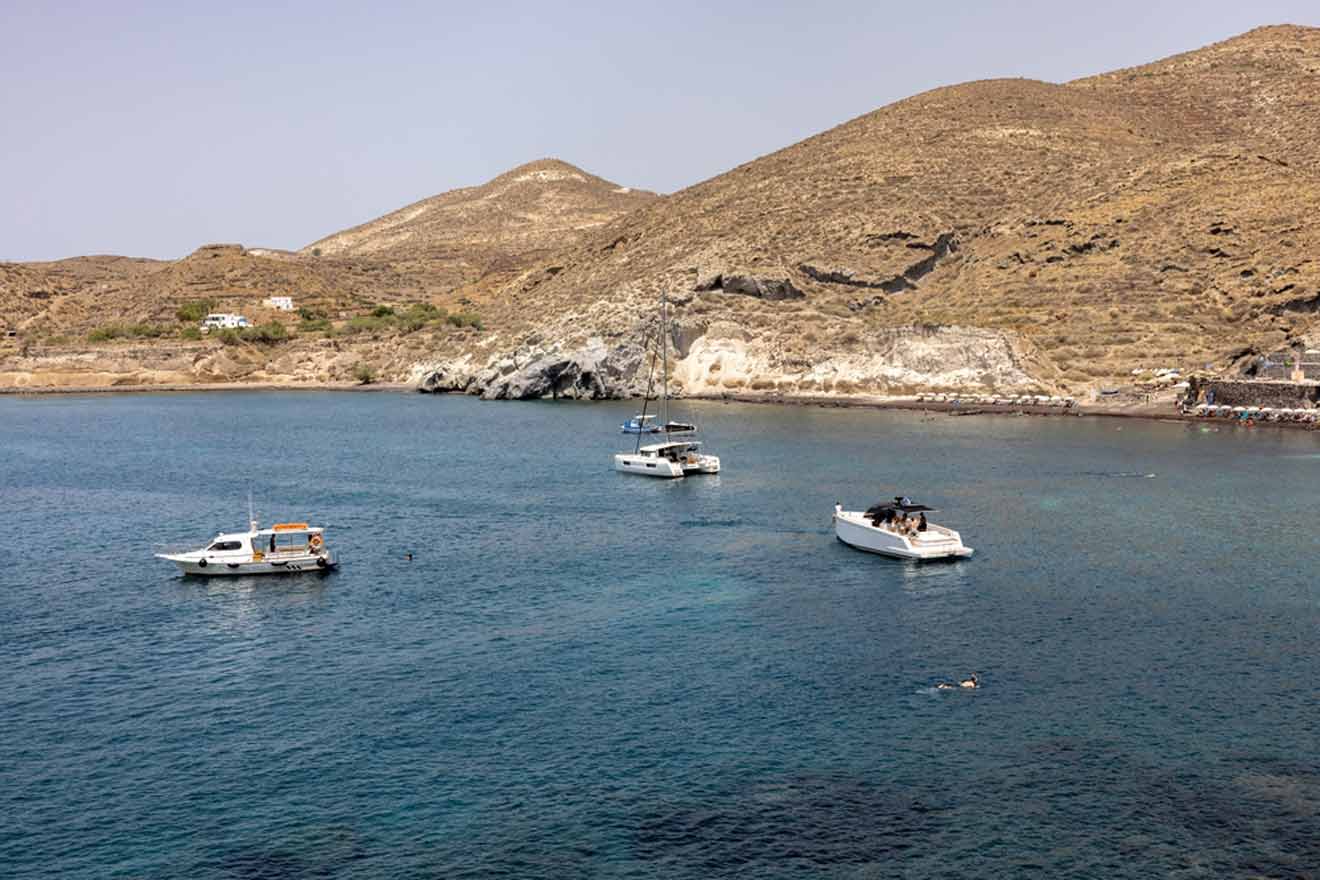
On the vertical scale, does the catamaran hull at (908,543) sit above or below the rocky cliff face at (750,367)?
below

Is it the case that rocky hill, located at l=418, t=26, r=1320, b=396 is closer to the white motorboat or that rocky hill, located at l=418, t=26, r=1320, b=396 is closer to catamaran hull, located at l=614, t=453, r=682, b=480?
catamaran hull, located at l=614, t=453, r=682, b=480

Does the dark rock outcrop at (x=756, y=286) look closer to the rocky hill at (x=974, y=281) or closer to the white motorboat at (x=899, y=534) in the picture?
the rocky hill at (x=974, y=281)

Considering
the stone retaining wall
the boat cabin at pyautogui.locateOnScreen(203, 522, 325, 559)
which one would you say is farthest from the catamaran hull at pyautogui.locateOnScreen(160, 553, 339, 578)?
the stone retaining wall

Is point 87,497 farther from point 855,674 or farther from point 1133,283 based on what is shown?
point 1133,283

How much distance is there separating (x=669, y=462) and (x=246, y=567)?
125 feet

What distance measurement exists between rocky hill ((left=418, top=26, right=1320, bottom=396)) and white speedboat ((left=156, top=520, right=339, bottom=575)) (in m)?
98.7

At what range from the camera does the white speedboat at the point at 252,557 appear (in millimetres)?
58281

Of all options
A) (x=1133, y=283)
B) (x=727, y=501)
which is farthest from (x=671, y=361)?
(x=727, y=501)

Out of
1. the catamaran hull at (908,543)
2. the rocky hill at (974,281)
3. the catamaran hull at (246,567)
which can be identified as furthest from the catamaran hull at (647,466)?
the rocky hill at (974,281)

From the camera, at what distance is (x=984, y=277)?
165750 millimetres

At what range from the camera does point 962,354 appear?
144 meters

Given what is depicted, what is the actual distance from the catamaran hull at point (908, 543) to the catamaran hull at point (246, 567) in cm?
2691

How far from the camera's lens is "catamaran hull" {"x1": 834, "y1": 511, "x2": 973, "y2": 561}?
59.6m

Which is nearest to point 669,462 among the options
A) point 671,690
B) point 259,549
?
point 259,549
